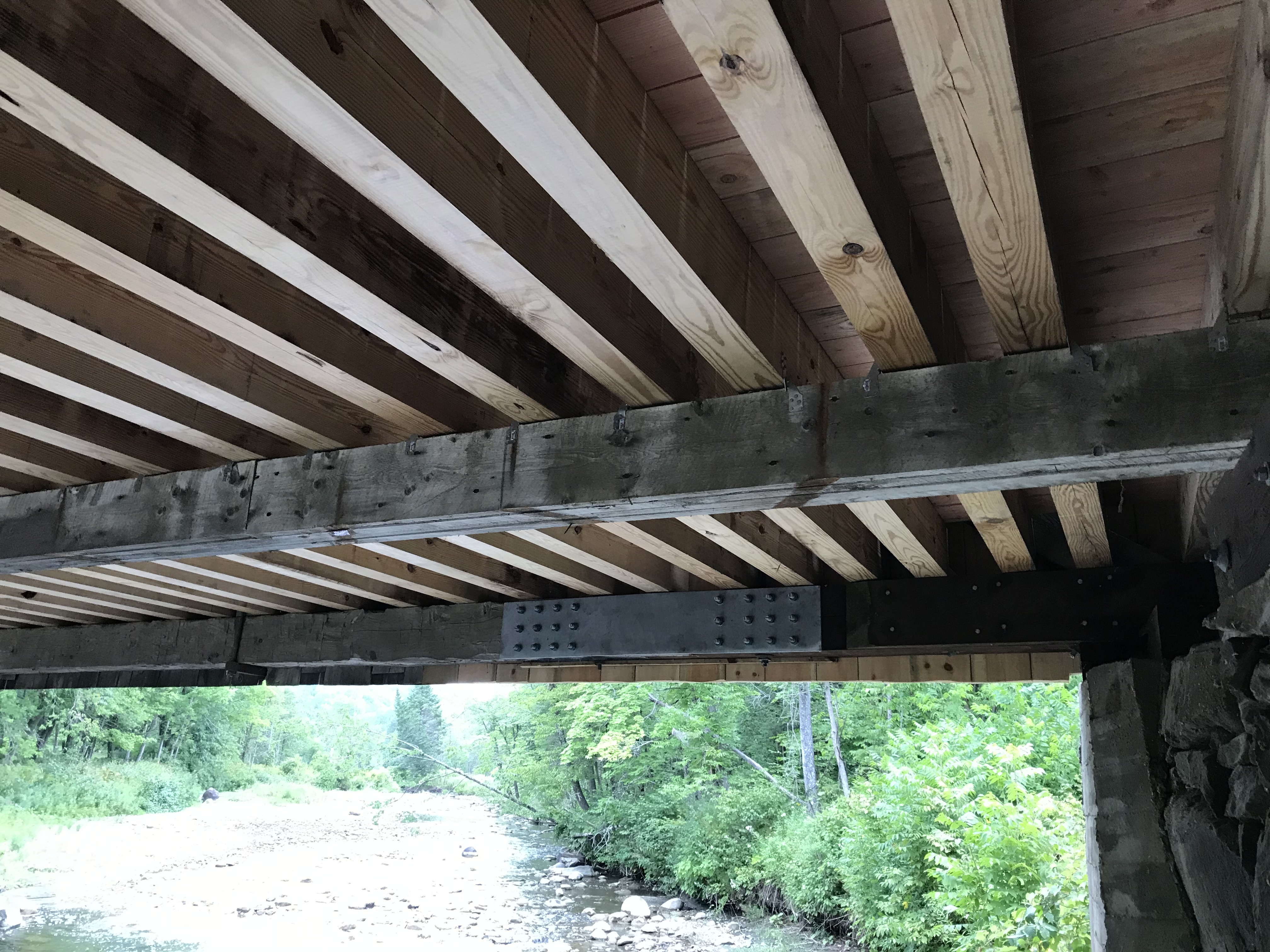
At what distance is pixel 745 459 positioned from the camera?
93.7 inches

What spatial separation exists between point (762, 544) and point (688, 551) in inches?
13.8

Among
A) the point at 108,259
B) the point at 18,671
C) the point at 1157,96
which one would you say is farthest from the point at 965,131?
the point at 18,671

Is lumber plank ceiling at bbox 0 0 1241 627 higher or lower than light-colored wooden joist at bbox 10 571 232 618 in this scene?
higher

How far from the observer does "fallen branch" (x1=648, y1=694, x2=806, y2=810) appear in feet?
49.9

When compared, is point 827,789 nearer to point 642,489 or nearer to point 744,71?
point 642,489

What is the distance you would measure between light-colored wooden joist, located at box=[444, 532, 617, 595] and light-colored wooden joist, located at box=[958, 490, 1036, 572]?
190 centimetres

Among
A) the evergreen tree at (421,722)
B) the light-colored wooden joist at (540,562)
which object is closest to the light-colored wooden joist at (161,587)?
the light-colored wooden joist at (540,562)

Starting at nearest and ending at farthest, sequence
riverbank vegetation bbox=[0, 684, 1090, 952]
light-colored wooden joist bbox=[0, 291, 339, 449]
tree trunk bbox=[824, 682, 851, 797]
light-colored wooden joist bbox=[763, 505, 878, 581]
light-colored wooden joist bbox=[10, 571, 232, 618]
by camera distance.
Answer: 1. light-colored wooden joist bbox=[0, 291, 339, 449]
2. light-colored wooden joist bbox=[763, 505, 878, 581]
3. light-colored wooden joist bbox=[10, 571, 232, 618]
4. riverbank vegetation bbox=[0, 684, 1090, 952]
5. tree trunk bbox=[824, 682, 851, 797]

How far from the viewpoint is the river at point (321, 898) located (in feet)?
36.3

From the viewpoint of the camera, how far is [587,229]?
1865 millimetres

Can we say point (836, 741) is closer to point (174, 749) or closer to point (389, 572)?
point (389, 572)

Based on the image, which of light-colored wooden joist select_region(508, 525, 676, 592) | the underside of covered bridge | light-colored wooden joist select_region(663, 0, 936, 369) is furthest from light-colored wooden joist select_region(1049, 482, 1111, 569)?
light-colored wooden joist select_region(508, 525, 676, 592)

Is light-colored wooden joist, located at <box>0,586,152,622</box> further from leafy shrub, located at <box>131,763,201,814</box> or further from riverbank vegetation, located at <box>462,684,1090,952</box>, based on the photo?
leafy shrub, located at <box>131,763,201,814</box>

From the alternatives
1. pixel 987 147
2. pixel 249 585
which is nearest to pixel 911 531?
pixel 987 147
